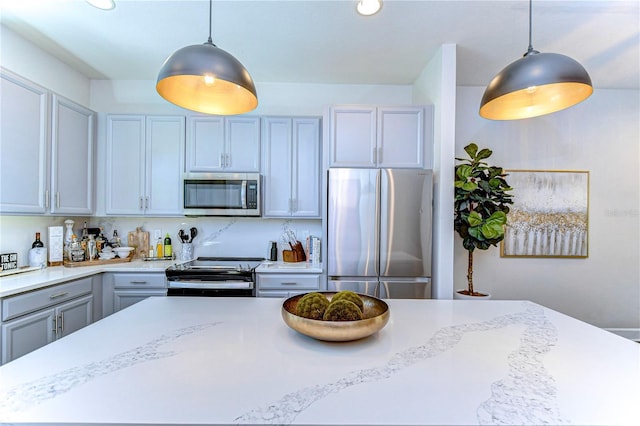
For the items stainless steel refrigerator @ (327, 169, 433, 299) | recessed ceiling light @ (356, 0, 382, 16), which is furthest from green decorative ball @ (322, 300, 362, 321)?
recessed ceiling light @ (356, 0, 382, 16)

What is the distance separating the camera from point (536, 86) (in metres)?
1.17

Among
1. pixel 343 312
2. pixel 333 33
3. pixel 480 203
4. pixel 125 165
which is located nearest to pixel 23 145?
pixel 125 165

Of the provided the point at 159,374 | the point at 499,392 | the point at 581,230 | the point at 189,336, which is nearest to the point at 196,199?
the point at 189,336

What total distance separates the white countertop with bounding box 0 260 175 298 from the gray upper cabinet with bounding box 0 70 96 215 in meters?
0.48

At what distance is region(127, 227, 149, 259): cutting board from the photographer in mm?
3156

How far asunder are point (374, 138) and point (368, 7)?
1010mm

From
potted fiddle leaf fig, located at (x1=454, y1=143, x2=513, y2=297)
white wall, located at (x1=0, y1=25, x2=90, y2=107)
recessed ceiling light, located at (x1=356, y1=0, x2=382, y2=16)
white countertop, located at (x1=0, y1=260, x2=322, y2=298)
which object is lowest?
white countertop, located at (x1=0, y1=260, x2=322, y2=298)

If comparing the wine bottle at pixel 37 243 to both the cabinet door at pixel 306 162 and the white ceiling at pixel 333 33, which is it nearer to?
the white ceiling at pixel 333 33

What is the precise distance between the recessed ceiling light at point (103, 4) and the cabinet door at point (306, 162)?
5.20 feet

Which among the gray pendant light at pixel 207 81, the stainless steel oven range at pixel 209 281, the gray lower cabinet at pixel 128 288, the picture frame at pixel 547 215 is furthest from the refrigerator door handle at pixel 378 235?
the gray lower cabinet at pixel 128 288

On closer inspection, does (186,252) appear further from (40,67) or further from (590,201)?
(590,201)

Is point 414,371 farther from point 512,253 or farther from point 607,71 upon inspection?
point 607,71

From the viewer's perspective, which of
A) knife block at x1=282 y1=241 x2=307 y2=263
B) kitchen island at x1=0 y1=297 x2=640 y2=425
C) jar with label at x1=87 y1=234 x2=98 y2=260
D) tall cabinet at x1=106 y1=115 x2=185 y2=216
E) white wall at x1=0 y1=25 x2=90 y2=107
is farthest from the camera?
knife block at x1=282 y1=241 x2=307 y2=263

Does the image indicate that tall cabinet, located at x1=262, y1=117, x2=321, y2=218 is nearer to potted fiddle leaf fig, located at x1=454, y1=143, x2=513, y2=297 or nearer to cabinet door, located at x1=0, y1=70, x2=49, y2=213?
potted fiddle leaf fig, located at x1=454, y1=143, x2=513, y2=297
